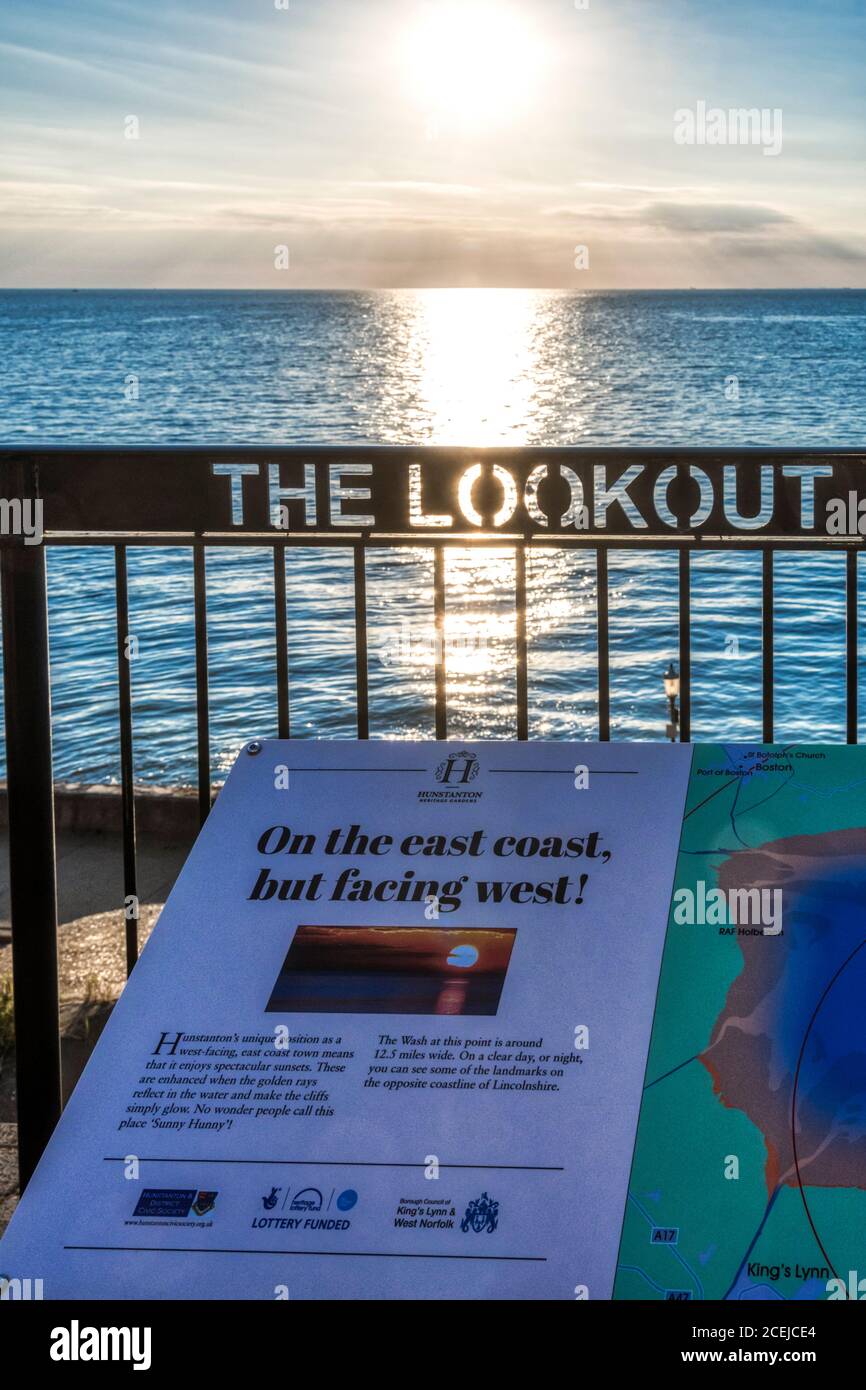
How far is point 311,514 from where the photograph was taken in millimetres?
2768

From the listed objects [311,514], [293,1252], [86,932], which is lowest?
[86,932]

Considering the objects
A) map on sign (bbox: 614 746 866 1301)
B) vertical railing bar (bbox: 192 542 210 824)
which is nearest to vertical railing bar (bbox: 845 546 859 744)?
map on sign (bbox: 614 746 866 1301)

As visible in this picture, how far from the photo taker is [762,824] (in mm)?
2127

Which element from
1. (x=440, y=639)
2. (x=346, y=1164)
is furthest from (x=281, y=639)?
(x=346, y=1164)

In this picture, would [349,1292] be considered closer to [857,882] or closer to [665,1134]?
[665,1134]

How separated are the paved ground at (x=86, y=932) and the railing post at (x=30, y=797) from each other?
0.06 metres

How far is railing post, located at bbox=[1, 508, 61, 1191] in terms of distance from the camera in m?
2.75

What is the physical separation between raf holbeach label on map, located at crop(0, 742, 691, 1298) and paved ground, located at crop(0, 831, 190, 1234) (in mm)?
885

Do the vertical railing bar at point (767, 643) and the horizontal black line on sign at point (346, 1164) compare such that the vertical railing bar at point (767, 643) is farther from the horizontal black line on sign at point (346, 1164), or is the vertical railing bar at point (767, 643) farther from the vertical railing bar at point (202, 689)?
the horizontal black line on sign at point (346, 1164)

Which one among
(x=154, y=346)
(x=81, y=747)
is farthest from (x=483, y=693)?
(x=154, y=346)

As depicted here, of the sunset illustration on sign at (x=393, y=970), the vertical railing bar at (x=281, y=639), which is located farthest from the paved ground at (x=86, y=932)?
the sunset illustration on sign at (x=393, y=970)

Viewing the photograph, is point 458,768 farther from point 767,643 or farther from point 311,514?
point 767,643

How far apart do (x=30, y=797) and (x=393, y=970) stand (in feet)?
3.66
